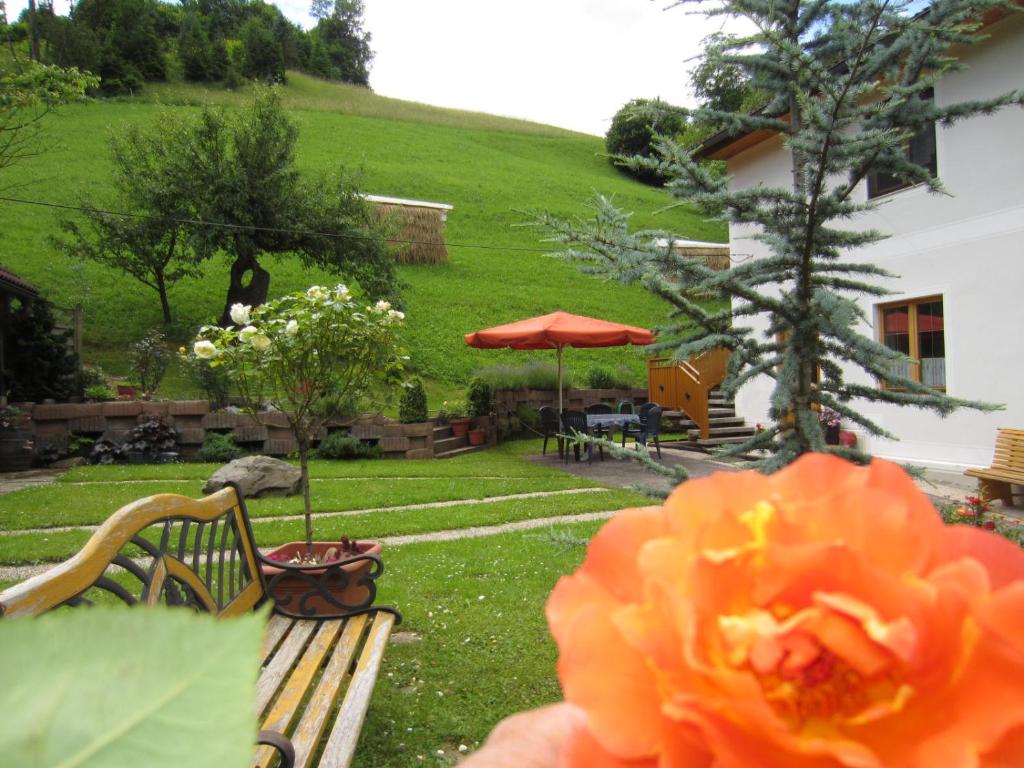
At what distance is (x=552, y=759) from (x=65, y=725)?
284mm

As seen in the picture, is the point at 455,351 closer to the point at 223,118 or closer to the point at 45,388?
the point at 223,118

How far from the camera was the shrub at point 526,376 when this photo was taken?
1625 cm

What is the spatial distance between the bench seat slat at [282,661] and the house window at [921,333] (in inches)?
371


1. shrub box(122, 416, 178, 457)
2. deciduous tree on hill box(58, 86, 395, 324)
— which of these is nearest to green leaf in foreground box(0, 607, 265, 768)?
shrub box(122, 416, 178, 457)

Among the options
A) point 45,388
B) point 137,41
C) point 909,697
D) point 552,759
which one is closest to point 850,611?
point 909,697

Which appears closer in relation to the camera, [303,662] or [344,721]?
[344,721]

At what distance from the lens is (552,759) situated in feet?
1.23

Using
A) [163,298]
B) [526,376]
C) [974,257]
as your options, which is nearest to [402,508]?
[526,376]

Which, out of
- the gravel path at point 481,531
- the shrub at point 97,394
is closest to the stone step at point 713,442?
the gravel path at point 481,531

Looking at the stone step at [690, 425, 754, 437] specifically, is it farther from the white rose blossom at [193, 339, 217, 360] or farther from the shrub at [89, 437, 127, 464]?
the white rose blossom at [193, 339, 217, 360]

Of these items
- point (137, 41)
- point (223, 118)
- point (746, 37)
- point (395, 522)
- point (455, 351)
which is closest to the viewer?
point (746, 37)

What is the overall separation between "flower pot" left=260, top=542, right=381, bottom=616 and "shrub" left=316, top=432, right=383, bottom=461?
8980 mm

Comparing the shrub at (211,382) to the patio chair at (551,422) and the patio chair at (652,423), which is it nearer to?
the patio chair at (551,422)

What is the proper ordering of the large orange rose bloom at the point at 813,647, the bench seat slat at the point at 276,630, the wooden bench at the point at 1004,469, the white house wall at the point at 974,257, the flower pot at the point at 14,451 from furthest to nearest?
A: 1. the flower pot at the point at 14,451
2. the white house wall at the point at 974,257
3. the wooden bench at the point at 1004,469
4. the bench seat slat at the point at 276,630
5. the large orange rose bloom at the point at 813,647
